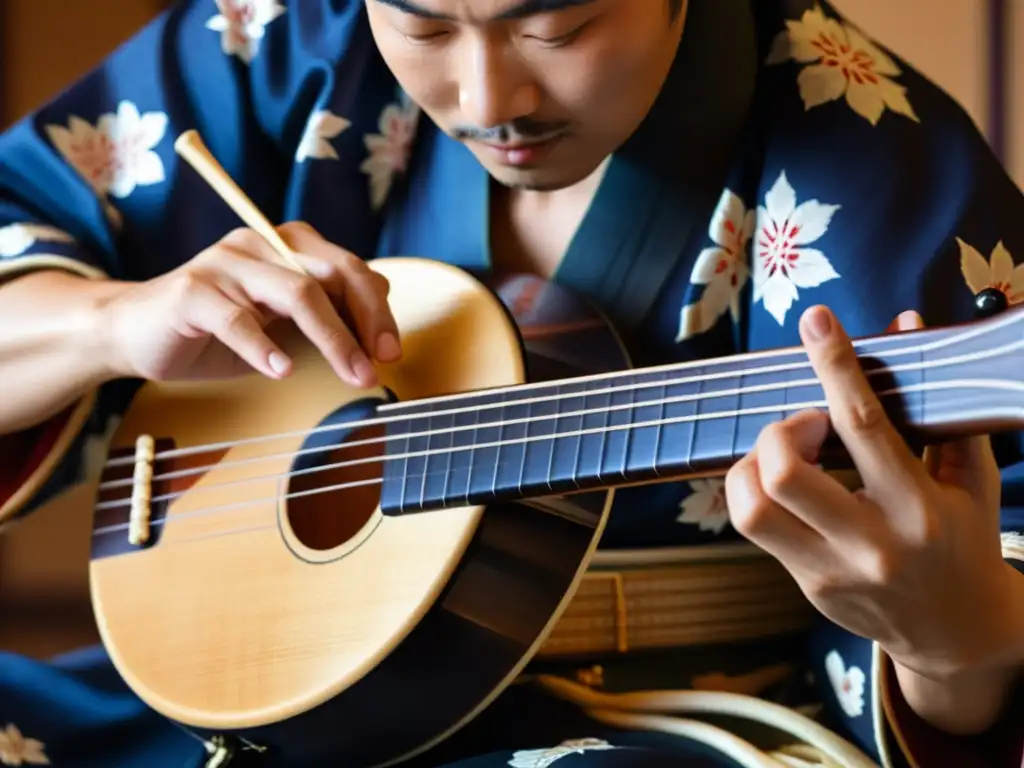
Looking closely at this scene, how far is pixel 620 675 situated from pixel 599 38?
407 millimetres

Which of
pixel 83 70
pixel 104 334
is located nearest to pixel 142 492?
pixel 104 334

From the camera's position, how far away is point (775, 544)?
523 mm

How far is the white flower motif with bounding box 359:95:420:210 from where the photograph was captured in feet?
2.89

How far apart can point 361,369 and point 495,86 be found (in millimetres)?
196

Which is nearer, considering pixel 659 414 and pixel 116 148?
pixel 659 414

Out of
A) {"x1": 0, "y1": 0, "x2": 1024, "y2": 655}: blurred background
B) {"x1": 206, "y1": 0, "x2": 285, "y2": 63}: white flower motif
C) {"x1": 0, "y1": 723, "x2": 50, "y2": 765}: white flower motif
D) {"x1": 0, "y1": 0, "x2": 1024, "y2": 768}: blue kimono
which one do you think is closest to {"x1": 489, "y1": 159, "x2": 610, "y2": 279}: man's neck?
{"x1": 0, "y1": 0, "x2": 1024, "y2": 768}: blue kimono

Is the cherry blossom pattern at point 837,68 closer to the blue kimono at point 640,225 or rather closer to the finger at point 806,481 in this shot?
the blue kimono at point 640,225

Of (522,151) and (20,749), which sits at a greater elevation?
(522,151)

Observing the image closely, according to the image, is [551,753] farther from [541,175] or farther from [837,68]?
[837,68]

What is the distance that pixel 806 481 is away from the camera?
0.49m

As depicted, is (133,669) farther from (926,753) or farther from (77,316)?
(926,753)

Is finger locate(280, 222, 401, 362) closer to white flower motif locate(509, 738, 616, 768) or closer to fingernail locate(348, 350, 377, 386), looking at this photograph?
fingernail locate(348, 350, 377, 386)

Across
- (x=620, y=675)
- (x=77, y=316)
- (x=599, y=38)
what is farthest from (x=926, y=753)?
(x=77, y=316)

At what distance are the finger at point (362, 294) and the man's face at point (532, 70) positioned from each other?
109mm
